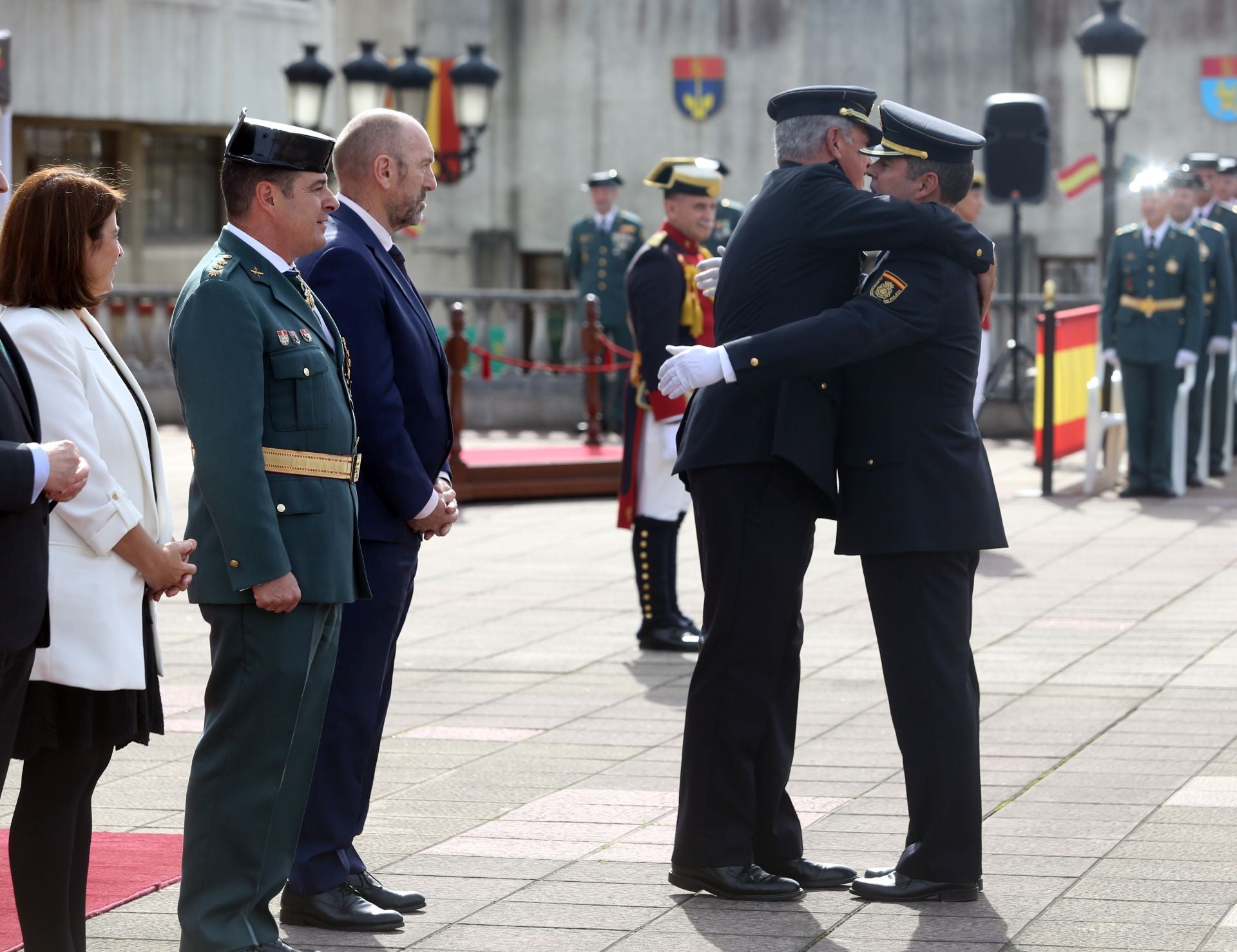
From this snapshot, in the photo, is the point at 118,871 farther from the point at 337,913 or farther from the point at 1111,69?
the point at 1111,69

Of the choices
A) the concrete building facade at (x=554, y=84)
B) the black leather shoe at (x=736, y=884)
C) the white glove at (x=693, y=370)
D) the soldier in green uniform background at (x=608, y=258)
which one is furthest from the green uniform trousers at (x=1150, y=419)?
the concrete building facade at (x=554, y=84)

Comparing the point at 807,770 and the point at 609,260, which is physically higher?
the point at 609,260

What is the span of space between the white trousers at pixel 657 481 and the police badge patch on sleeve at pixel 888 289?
392 cm

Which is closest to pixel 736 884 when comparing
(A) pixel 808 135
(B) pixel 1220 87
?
(A) pixel 808 135

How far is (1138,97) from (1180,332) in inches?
456

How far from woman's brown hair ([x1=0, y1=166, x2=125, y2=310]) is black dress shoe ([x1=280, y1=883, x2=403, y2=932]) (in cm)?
145

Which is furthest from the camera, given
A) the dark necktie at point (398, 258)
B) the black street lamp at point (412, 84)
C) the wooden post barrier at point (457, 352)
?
the black street lamp at point (412, 84)

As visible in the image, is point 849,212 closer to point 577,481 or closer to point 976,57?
point 577,481

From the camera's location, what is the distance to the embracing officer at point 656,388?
28.5 ft

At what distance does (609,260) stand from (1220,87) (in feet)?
29.5

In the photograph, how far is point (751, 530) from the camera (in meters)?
5.18

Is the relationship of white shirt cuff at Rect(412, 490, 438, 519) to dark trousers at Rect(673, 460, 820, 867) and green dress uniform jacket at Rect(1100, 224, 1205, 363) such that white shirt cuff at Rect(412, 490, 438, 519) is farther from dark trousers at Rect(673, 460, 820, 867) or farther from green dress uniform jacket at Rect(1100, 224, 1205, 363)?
green dress uniform jacket at Rect(1100, 224, 1205, 363)

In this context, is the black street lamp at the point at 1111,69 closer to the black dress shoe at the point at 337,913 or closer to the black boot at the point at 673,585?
the black boot at the point at 673,585

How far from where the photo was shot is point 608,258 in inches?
778
